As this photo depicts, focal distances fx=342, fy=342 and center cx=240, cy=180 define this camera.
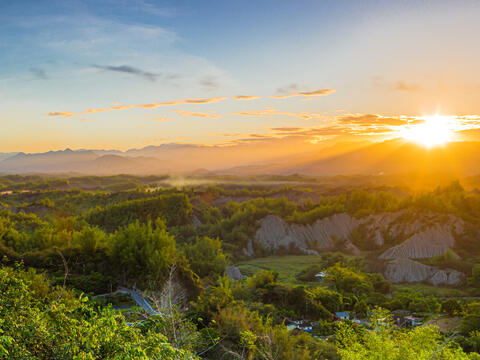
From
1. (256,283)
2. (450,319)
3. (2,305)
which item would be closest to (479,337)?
(450,319)

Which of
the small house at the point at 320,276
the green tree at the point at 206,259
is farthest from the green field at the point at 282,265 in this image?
the green tree at the point at 206,259

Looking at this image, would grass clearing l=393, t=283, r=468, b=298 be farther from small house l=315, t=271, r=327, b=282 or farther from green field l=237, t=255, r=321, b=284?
green field l=237, t=255, r=321, b=284

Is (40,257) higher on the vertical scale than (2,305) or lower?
lower

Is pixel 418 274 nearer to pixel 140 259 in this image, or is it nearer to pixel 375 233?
pixel 375 233

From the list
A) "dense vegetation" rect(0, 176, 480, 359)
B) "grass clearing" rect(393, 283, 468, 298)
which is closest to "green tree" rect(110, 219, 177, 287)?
"dense vegetation" rect(0, 176, 480, 359)

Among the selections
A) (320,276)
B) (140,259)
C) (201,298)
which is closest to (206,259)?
(140,259)

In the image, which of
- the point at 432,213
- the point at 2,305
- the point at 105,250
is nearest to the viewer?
the point at 2,305

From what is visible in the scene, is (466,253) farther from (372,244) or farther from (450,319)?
Result: (450,319)
